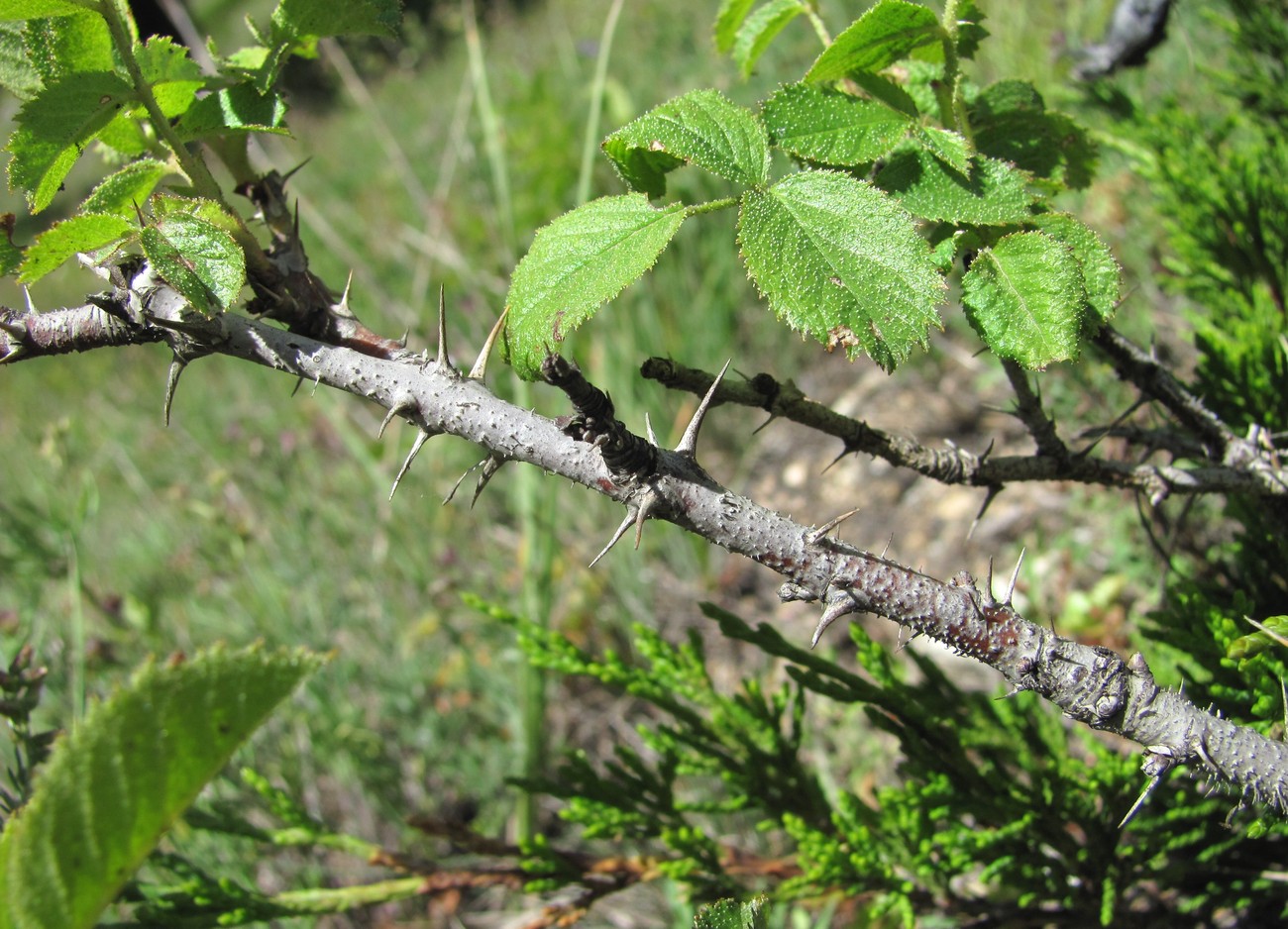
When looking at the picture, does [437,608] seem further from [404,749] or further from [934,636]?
[934,636]

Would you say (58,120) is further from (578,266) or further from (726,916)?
(726,916)

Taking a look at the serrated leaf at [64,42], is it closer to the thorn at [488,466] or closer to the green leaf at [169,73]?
the green leaf at [169,73]

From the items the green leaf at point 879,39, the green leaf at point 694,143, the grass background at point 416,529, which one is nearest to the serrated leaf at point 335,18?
the green leaf at point 694,143

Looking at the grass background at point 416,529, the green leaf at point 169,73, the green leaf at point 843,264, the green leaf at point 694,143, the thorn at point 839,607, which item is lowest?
the grass background at point 416,529

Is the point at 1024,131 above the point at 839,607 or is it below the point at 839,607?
above

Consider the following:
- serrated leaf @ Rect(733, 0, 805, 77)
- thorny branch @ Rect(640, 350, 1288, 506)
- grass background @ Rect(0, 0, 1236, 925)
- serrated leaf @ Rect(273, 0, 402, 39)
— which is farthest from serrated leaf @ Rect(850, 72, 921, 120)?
grass background @ Rect(0, 0, 1236, 925)

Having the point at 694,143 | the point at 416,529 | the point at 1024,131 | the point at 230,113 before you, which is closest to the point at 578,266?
the point at 694,143

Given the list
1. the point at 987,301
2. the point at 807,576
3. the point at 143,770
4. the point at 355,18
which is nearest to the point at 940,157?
the point at 987,301
